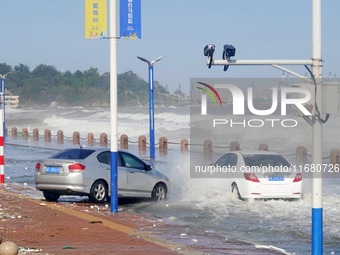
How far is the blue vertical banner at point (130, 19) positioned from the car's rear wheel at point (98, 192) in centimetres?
401

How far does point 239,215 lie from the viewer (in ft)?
66.9

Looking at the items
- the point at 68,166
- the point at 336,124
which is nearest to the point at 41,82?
the point at 336,124

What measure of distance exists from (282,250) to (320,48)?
4.21 meters

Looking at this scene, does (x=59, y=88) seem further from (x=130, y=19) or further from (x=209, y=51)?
(x=209, y=51)

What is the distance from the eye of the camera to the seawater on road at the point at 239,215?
16719 mm

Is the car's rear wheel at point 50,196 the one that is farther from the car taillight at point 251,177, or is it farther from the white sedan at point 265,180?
the car taillight at point 251,177

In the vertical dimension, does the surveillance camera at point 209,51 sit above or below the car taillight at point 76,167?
above

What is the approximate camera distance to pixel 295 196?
22.3 metres

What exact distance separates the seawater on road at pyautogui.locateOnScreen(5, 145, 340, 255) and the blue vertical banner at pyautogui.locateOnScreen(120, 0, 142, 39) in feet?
13.4

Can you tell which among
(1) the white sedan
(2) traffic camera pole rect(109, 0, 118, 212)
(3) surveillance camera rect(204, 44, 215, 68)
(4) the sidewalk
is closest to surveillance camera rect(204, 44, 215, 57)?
(3) surveillance camera rect(204, 44, 215, 68)

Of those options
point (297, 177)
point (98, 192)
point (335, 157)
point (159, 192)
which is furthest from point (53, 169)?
point (335, 157)

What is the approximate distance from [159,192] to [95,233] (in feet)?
24.3

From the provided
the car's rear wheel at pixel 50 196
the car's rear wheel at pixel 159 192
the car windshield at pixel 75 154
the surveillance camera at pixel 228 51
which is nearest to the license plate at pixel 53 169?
the car windshield at pixel 75 154

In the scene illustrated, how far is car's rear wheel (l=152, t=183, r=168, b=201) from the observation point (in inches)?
920
